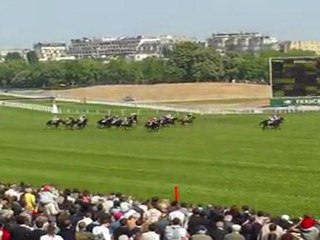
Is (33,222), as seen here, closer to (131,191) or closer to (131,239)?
(131,239)

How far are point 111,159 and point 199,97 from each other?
72.3 meters

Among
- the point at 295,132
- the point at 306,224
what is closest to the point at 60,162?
the point at 295,132

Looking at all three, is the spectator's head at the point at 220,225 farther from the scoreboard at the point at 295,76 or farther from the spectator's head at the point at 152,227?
the scoreboard at the point at 295,76

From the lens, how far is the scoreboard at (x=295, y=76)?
5781 cm

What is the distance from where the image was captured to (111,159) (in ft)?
106

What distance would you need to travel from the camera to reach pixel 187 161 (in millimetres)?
30656

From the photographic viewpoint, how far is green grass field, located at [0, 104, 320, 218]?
77.9 feet

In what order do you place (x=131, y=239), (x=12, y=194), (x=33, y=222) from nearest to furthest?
(x=131, y=239)
(x=33, y=222)
(x=12, y=194)

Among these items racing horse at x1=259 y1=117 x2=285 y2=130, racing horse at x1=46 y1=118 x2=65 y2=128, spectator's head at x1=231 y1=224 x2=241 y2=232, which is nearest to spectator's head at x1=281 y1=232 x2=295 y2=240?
spectator's head at x1=231 y1=224 x2=241 y2=232

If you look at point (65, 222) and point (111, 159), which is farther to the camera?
point (111, 159)

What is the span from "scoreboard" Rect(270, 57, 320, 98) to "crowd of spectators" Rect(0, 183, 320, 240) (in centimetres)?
4366

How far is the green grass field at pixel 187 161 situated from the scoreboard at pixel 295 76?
10576 millimetres

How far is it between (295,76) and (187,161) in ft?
96.6

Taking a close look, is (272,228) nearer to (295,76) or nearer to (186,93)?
(295,76)
